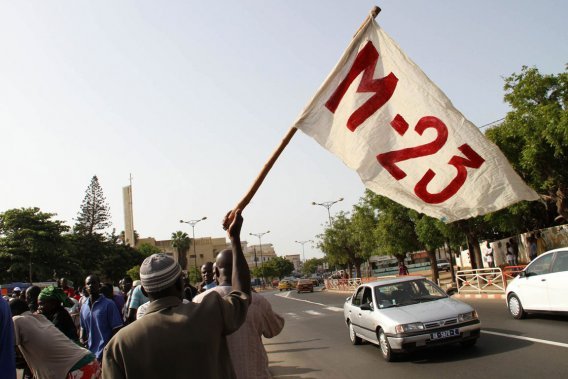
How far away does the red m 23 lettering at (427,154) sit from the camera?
429 centimetres

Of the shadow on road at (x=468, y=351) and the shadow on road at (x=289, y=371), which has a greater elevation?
the shadow on road at (x=468, y=351)

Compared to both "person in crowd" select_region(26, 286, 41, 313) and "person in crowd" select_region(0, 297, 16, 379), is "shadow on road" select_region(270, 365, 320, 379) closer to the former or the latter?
"person in crowd" select_region(26, 286, 41, 313)

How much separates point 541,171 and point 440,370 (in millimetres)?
17627

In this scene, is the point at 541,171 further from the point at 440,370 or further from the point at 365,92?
the point at 365,92

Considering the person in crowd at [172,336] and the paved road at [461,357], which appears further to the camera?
the paved road at [461,357]

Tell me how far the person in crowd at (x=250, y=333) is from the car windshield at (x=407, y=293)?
6709 millimetres

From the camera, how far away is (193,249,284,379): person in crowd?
3.42 meters

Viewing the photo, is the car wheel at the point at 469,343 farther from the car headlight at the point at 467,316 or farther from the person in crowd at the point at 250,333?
the person in crowd at the point at 250,333

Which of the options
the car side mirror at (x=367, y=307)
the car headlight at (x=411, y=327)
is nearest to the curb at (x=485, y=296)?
the car side mirror at (x=367, y=307)

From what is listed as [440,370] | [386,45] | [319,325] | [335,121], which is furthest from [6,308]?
[319,325]

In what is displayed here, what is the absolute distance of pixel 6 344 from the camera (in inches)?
138

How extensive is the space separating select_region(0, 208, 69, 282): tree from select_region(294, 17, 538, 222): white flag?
49867 millimetres

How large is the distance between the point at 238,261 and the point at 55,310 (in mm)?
3602

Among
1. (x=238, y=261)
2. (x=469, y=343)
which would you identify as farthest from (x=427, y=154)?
(x=469, y=343)
